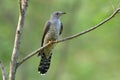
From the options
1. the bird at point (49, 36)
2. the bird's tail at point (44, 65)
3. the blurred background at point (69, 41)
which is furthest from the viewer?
the blurred background at point (69, 41)

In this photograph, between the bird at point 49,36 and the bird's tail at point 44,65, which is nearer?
the bird's tail at point 44,65

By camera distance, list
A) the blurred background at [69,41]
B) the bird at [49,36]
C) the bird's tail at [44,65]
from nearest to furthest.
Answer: the bird's tail at [44,65] → the bird at [49,36] → the blurred background at [69,41]

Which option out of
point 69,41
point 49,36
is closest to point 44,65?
point 49,36

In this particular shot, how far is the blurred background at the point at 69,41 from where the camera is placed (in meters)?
15.5

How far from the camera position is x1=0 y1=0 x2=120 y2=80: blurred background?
1549 cm

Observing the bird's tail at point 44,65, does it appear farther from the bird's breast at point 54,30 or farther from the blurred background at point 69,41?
the blurred background at point 69,41

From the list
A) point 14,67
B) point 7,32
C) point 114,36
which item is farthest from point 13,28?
point 14,67

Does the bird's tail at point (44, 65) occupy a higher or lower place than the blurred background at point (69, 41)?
higher

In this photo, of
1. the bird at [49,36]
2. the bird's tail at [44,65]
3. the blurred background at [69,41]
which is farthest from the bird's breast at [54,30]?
the blurred background at [69,41]

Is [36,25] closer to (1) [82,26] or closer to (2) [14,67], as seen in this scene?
(1) [82,26]

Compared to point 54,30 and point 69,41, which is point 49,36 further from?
point 69,41

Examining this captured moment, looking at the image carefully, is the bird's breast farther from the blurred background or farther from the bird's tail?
the blurred background

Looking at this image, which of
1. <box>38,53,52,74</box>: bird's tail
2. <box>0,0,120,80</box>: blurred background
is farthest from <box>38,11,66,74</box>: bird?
<box>0,0,120,80</box>: blurred background

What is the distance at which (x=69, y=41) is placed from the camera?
52.7ft
